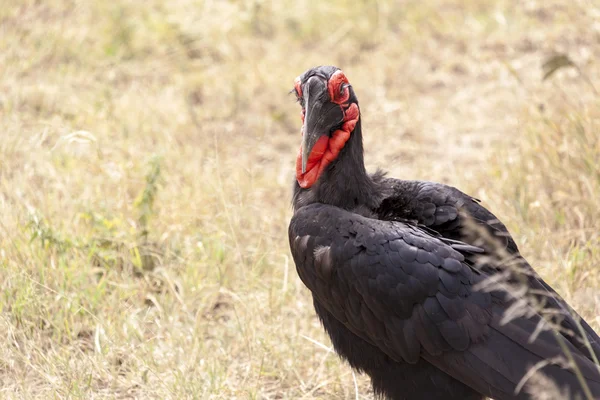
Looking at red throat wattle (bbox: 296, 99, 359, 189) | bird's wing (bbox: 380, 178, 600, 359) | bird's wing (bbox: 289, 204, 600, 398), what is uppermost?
red throat wattle (bbox: 296, 99, 359, 189)

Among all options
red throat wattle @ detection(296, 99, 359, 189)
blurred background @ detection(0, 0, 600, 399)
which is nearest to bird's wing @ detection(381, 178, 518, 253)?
red throat wattle @ detection(296, 99, 359, 189)

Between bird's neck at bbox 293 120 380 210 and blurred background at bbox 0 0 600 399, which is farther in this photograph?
blurred background at bbox 0 0 600 399

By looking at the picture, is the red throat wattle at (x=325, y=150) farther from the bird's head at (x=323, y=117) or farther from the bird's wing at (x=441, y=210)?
the bird's wing at (x=441, y=210)

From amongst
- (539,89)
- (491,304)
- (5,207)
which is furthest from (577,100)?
(5,207)

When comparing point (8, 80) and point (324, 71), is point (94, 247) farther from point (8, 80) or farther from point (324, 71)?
point (8, 80)

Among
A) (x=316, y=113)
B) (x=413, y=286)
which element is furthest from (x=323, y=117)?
(x=413, y=286)

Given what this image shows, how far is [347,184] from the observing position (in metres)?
3.27

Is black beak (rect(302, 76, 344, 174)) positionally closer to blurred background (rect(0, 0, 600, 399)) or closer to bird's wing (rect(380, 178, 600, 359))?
bird's wing (rect(380, 178, 600, 359))

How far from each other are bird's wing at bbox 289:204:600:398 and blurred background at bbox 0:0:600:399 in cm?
74

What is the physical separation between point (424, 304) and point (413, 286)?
7 centimetres

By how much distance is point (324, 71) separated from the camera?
3271 mm

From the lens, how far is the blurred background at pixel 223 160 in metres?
3.62

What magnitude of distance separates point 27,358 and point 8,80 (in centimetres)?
294

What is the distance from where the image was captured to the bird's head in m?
3.22
